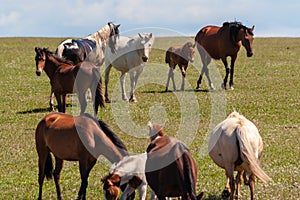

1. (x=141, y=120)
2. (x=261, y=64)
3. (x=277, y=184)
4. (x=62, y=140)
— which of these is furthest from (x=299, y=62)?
(x=62, y=140)

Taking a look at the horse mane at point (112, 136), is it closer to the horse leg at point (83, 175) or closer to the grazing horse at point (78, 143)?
the grazing horse at point (78, 143)

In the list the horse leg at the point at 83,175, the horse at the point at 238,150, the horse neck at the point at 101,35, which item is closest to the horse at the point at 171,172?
the horse at the point at 238,150

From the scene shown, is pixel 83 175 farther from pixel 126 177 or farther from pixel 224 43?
pixel 224 43

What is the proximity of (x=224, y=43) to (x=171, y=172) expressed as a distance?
1612cm

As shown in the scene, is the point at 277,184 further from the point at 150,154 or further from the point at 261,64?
the point at 261,64

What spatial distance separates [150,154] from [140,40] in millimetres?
12152

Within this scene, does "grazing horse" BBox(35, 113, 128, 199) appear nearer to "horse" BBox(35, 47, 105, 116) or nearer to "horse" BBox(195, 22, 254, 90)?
"horse" BBox(35, 47, 105, 116)

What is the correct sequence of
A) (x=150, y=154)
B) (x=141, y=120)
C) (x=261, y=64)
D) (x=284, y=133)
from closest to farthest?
1. (x=150, y=154)
2. (x=284, y=133)
3. (x=141, y=120)
4. (x=261, y=64)

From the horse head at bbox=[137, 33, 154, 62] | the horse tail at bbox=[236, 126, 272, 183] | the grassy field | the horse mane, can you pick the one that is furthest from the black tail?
the horse head at bbox=[137, 33, 154, 62]

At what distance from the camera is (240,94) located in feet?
73.7

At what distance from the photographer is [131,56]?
21438 mm

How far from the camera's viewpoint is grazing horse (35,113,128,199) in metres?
9.26

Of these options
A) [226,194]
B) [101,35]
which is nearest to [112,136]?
[226,194]

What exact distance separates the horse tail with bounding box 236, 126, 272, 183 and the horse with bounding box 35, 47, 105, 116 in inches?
264
